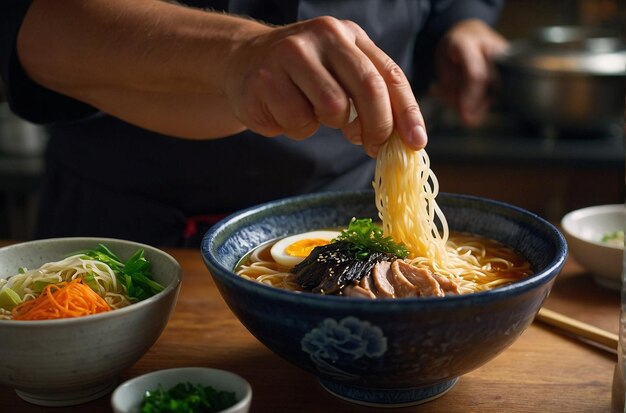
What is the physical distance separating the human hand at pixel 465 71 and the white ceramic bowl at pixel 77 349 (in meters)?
1.67

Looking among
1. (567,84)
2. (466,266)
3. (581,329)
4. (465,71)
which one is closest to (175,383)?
(466,266)

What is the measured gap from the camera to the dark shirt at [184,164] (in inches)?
86.0

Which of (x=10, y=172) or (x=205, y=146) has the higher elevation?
(x=205, y=146)

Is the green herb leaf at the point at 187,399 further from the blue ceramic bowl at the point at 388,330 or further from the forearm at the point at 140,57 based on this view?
the forearm at the point at 140,57

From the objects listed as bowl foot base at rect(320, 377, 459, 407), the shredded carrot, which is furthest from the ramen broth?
the shredded carrot

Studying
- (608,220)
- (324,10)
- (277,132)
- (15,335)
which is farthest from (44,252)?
(608,220)

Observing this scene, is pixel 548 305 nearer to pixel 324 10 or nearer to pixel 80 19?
pixel 324 10

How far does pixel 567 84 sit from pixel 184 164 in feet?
6.22

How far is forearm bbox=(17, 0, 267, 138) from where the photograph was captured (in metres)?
1.60

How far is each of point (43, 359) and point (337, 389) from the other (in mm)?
489

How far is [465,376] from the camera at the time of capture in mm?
1449

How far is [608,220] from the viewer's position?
2.15 meters

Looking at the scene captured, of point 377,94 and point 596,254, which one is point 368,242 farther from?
point 596,254

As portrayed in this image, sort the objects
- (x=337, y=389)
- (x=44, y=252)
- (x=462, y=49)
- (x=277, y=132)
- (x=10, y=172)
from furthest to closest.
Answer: (x=10, y=172) < (x=462, y=49) < (x=44, y=252) < (x=277, y=132) < (x=337, y=389)
